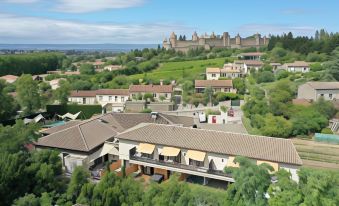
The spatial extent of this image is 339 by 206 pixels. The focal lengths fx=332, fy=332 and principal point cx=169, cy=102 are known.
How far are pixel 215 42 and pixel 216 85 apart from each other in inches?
3517

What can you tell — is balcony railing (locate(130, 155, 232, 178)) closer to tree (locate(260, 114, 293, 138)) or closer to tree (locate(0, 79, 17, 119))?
tree (locate(260, 114, 293, 138))

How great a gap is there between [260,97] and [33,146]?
34.4 metres

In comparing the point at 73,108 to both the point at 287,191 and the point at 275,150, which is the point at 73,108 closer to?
the point at 275,150

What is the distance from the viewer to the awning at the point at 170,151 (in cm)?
2584

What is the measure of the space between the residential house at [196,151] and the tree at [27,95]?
25.3 m

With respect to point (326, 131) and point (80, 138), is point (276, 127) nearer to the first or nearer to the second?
point (326, 131)

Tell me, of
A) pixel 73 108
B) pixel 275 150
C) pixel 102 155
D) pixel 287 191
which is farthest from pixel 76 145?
pixel 73 108

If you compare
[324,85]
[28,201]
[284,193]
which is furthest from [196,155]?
[324,85]

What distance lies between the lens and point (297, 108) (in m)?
43.2

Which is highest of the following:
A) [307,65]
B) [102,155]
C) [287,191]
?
[307,65]

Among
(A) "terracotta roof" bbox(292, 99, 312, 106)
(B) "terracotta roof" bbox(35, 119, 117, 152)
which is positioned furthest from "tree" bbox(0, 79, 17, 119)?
(A) "terracotta roof" bbox(292, 99, 312, 106)

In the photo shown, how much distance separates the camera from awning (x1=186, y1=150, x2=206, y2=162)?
24969mm

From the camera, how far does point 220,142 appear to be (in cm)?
2591

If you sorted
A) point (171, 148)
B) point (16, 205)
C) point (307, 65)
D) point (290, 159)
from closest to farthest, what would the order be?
1. point (16, 205)
2. point (290, 159)
3. point (171, 148)
4. point (307, 65)
